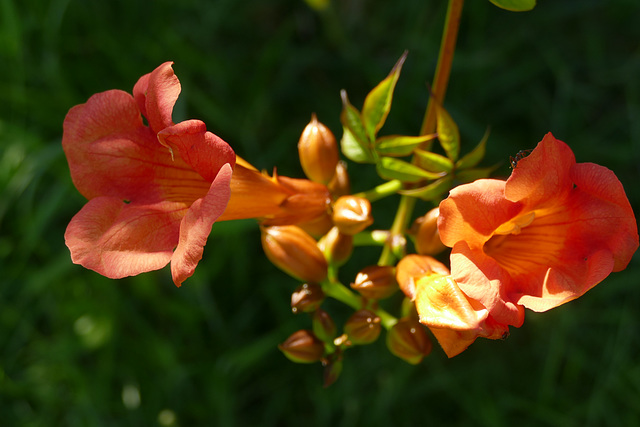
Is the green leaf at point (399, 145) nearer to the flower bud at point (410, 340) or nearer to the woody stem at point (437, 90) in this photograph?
the woody stem at point (437, 90)

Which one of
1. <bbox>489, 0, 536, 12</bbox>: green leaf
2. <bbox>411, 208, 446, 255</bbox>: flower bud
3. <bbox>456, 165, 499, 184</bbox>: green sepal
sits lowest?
<bbox>411, 208, 446, 255</bbox>: flower bud

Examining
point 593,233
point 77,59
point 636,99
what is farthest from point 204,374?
point 636,99

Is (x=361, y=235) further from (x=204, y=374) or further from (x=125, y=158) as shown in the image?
(x=204, y=374)

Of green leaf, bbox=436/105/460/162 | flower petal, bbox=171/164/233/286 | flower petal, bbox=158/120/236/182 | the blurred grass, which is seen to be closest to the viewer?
flower petal, bbox=171/164/233/286

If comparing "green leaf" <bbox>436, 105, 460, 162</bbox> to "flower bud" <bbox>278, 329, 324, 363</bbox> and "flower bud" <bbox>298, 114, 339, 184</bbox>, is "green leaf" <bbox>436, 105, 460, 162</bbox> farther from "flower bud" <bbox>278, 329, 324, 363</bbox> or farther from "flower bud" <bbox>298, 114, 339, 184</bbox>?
"flower bud" <bbox>278, 329, 324, 363</bbox>

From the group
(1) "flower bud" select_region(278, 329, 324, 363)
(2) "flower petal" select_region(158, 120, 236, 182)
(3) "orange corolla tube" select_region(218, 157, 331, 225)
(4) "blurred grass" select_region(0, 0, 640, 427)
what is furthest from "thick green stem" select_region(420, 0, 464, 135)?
(4) "blurred grass" select_region(0, 0, 640, 427)

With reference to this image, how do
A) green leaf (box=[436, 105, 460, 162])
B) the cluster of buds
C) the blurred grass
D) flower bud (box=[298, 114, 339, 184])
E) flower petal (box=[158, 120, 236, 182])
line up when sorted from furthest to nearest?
the blurred grass → flower bud (box=[298, 114, 339, 184]) → the cluster of buds → green leaf (box=[436, 105, 460, 162]) → flower petal (box=[158, 120, 236, 182])

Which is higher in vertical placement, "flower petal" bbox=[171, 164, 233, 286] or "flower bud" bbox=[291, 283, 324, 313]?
"flower petal" bbox=[171, 164, 233, 286]
